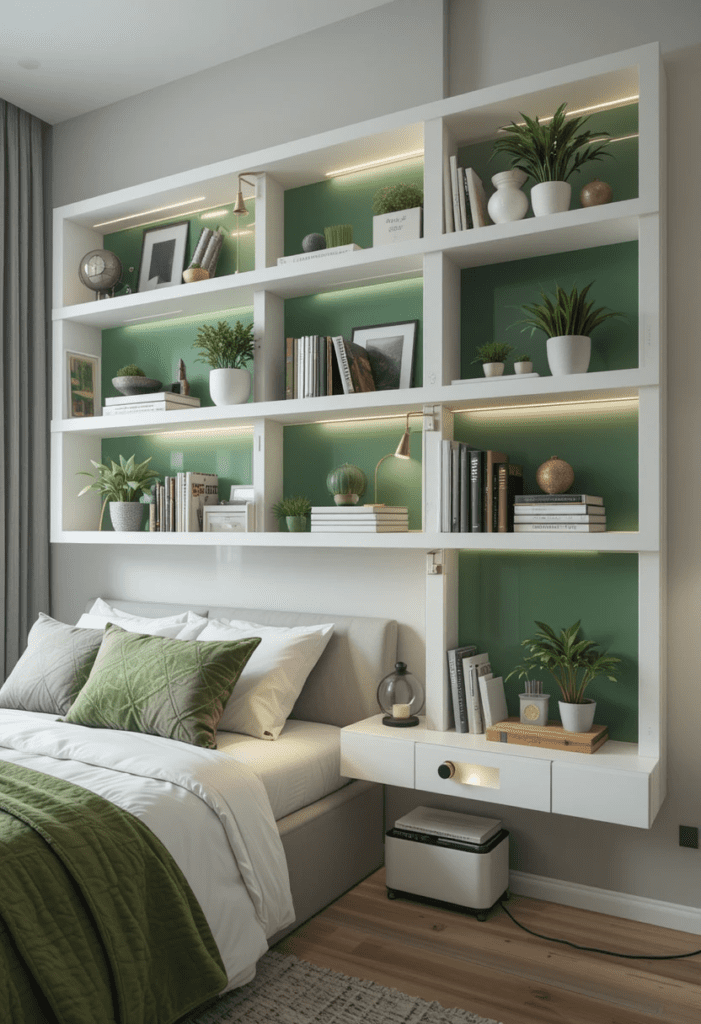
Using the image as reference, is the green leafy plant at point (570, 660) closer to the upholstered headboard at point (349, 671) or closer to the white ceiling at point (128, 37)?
the upholstered headboard at point (349, 671)

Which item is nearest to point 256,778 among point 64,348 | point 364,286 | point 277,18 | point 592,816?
point 592,816

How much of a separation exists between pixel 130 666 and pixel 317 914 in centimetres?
102

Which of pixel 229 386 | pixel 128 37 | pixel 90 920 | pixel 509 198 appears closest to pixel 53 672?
pixel 229 386

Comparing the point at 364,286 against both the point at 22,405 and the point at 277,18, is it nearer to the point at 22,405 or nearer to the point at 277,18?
the point at 277,18

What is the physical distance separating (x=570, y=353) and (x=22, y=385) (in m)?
2.68

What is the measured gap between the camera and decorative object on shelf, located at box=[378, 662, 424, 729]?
9.41ft

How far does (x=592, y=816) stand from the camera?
234cm

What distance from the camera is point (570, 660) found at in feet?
8.60

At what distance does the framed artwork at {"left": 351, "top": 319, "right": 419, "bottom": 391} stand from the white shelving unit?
0.49 ft

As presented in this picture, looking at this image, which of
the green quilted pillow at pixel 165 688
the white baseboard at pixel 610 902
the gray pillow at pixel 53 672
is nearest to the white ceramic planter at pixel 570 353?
the green quilted pillow at pixel 165 688

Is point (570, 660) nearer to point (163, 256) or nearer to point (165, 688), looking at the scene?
point (165, 688)

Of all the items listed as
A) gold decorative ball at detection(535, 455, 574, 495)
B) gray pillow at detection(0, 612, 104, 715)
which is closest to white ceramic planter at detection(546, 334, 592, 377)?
gold decorative ball at detection(535, 455, 574, 495)

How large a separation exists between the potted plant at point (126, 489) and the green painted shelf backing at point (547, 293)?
60.1 inches

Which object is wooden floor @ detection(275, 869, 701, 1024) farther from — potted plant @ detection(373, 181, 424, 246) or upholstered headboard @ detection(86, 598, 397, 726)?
potted plant @ detection(373, 181, 424, 246)
